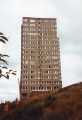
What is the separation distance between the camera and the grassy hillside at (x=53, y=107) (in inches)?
687

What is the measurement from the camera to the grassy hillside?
17.4 metres

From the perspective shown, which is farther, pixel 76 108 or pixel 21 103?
pixel 21 103

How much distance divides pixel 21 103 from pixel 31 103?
3.27 feet

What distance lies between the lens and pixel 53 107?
18.2 m

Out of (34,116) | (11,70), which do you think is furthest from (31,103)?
(11,70)

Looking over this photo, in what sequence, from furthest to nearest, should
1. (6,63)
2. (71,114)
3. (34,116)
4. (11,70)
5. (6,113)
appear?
1. (6,113)
2. (34,116)
3. (71,114)
4. (11,70)
5. (6,63)

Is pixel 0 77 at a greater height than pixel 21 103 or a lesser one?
greater

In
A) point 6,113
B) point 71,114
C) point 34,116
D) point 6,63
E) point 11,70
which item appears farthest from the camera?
point 6,113

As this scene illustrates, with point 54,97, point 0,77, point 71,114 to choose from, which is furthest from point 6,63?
point 54,97

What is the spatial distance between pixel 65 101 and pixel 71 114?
1.08m

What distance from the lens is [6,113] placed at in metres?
19.7

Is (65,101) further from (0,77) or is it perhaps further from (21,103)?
(0,77)

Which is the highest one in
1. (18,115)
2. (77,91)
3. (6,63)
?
(6,63)

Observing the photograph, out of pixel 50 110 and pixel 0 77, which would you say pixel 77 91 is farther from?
pixel 0 77
